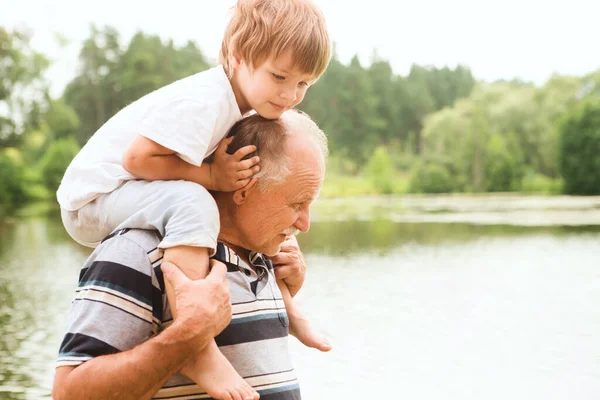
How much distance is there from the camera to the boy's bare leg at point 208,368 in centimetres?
147

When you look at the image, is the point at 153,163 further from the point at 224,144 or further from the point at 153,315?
the point at 153,315

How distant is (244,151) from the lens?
166 cm

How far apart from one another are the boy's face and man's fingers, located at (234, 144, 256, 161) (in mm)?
106

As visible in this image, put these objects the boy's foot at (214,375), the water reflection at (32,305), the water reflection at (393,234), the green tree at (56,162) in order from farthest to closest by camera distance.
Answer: the green tree at (56,162), the water reflection at (393,234), the water reflection at (32,305), the boy's foot at (214,375)

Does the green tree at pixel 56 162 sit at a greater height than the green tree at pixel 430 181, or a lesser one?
greater

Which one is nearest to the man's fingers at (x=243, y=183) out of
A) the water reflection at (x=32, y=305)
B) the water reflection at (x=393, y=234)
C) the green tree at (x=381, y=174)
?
the water reflection at (x=32, y=305)

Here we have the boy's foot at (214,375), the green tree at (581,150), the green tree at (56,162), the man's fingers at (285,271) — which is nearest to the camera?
the boy's foot at (214,375)

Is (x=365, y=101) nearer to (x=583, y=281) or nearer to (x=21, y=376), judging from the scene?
(x=583, y=281)

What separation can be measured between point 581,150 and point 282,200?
42.7 metres

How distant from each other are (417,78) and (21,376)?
69.2 metres

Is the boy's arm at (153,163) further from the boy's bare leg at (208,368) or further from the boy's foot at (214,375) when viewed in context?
the boy's foot at (214,375)

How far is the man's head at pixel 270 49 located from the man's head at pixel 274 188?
7 cm

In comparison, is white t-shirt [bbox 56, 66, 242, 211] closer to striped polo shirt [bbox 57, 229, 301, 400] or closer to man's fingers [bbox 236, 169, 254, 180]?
man's fingers [bbox 236, 169, 254, 180]

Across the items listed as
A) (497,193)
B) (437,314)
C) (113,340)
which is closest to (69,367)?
(113,340)
